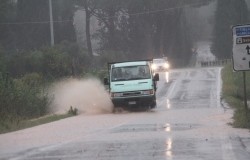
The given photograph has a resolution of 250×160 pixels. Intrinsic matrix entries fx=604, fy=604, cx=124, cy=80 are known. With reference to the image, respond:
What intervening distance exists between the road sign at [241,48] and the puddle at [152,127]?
243 cm

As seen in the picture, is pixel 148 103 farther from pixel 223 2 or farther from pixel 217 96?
pixel 223 2

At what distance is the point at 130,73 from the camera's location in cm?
2953

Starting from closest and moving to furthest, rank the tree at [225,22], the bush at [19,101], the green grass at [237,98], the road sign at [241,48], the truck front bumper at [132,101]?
the green grass at [237,98], the road sign at [241,48], the bush at [19,101], the truck front bumper at [132,101], the tree at [225,22]

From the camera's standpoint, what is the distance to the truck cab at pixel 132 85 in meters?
28.7

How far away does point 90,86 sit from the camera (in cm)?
3428

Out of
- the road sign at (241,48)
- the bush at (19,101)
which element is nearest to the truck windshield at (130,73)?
the bush at (19,101)

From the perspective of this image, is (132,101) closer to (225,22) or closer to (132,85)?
(132,85)

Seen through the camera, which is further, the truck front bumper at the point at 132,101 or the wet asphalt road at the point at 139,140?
the truck front bumper at the point at 132,101

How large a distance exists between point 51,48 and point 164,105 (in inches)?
859

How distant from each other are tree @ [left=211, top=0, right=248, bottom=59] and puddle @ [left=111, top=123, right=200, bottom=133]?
77.9 metres

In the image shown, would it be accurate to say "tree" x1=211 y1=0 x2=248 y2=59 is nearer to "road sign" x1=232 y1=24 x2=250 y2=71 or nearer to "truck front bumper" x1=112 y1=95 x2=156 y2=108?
"truck front bumper" x1=112 y1=95 x2=156 y2=108

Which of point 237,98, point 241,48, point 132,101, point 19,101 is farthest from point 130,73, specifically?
point 241,48

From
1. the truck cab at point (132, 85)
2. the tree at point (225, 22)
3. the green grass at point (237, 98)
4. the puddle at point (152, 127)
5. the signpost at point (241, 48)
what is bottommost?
the puddle at point (152, 127)

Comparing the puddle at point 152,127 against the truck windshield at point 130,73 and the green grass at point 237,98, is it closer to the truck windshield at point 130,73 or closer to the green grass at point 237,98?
the green grass at point 237,98
